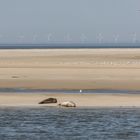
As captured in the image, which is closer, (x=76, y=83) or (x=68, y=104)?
(x=68, y=104)

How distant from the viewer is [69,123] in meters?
24.6

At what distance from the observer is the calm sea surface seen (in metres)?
21.9

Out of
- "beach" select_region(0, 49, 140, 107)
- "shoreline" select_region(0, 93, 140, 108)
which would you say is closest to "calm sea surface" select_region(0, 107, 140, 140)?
"shoreline" select_region(0, 93, 140, 108)

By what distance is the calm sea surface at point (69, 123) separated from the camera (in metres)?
21.9

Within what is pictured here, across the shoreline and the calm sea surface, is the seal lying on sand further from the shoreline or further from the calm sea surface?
the calm sea surface

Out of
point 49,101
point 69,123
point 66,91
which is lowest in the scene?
point 66,91

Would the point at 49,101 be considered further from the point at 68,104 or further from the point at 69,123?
the point at 69,123

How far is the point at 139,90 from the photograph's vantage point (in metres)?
36.3

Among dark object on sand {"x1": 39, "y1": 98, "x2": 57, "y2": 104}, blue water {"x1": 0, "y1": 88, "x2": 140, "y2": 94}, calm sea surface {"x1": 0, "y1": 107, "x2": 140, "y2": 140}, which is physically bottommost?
blue water {"x1": 0, "y1": 88, "x2": 140, "y2": 94}

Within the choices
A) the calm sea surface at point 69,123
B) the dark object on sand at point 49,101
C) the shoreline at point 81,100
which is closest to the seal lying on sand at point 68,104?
the shoreline at point 81,100

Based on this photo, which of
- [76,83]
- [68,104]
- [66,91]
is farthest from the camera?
[76,83]

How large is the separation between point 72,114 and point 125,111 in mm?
2090

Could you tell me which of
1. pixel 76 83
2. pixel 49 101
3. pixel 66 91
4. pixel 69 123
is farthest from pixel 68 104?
pixel 76 83

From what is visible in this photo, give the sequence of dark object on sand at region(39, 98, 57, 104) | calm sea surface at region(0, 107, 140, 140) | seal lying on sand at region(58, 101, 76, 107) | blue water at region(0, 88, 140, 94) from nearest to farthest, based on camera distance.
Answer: calm sea surface at region(0, 107, 140, 140), seal lying on sand at region(58, 101, 76, 107), dark object on sand at region(39, 98, 57, 104), blue water at region(0, 88, 140, 94)
